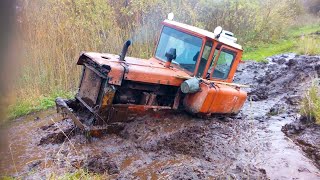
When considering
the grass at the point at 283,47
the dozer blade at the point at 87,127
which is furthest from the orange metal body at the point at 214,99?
the grass at the point at 283,47

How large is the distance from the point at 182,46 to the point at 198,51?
A: 1.13 ft

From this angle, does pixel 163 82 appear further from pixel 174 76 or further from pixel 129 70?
pixel 129 70

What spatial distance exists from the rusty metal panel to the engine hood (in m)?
0.15

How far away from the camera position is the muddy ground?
185 inches

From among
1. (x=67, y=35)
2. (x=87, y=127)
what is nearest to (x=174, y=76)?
(x=87, y=127)

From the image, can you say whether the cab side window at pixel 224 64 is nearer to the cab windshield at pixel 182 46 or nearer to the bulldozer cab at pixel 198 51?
the bulldozer cab at pixel 198 51

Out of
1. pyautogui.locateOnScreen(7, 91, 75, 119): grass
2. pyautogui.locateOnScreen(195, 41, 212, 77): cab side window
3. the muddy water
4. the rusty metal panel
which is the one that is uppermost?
pyautogui.locateOnScreen(195, 41, 212, 77): cab side window

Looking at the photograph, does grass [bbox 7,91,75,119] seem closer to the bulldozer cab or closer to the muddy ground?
the muddy ground

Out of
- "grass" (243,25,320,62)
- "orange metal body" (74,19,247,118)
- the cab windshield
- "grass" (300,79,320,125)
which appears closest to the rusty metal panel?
"orange metal body" (74,19,247,118)

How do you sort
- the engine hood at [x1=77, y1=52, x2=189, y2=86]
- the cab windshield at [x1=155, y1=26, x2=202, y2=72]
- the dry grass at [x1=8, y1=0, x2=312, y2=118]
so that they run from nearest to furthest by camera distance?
the engine hood at [x1=77, y1=52, x2=189, y2=86] < the cab windshield at [x1=155, y1=26, x2=202, y2=72] < the dry grass at [x1=8, y1=0, x2=312, y2=118]

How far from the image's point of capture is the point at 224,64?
686 centimetres

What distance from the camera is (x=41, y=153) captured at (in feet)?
16.8

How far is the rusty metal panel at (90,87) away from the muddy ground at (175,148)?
0.55 metres

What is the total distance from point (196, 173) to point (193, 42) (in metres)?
2.59
